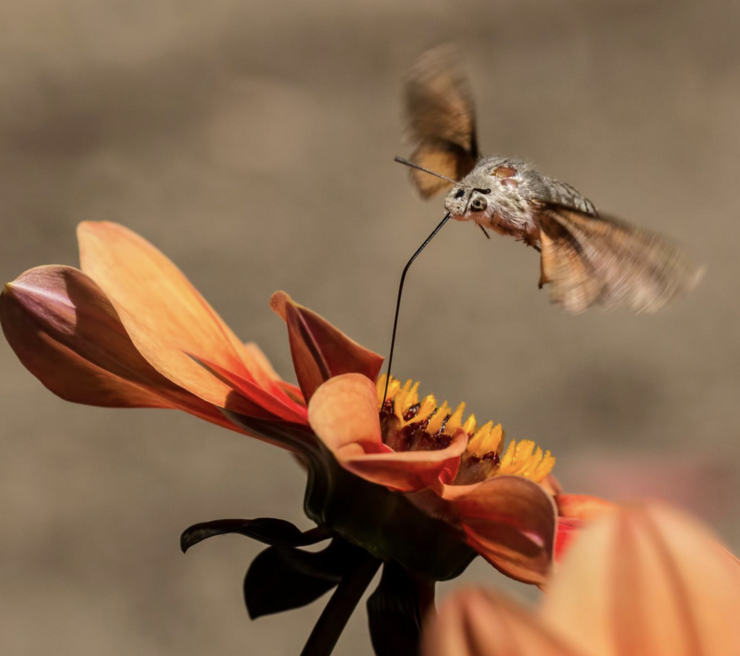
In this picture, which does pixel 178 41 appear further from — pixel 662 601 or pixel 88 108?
pixel 662 601

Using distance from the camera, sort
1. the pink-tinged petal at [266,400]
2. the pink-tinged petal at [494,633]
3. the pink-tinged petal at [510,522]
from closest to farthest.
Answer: the pink-tinged petal at [494,633], the pink-tinged petal at [510,522], the pink-tinged petal at [266,400]

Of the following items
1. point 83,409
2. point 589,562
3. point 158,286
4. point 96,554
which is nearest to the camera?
point 589,562

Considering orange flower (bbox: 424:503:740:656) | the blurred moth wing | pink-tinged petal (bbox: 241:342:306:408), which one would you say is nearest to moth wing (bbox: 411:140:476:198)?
the blurred moth wing

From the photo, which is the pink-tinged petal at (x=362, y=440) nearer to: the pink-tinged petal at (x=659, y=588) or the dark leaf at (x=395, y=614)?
the dark leaf at (x=395, y=614)

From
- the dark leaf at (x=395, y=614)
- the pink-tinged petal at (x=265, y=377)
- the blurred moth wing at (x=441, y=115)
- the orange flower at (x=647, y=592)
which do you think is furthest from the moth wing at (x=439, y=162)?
the orange flower at (x=647, y=592)

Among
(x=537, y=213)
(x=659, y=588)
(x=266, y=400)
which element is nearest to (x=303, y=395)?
(x=266, y=400)

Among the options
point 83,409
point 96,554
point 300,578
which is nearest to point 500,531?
point 300,578

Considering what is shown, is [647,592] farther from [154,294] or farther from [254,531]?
[154,294]
